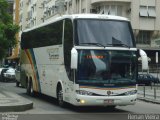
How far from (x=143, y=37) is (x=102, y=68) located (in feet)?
132

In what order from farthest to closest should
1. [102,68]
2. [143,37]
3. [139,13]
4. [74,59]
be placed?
[143,37] → [139,13] → [102,68] → [74,59]

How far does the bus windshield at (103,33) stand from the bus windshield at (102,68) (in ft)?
1.37

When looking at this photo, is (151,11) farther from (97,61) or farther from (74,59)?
(74,59)

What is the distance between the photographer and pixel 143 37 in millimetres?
57000

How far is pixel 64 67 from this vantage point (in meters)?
19.1

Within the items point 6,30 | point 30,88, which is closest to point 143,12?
point 6,30

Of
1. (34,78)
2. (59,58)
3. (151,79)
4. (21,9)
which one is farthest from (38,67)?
(21,9)

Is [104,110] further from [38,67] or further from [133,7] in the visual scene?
[133,7]

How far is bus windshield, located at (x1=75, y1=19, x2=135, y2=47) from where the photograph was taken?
17812 millimetres

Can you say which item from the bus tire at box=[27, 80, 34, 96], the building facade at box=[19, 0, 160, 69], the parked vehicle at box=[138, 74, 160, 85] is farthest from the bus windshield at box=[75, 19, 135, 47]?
the building facade at box=[19, 0, 160, 69]

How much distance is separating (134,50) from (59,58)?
3.45m

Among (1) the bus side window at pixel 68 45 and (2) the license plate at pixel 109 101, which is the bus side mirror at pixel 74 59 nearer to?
(1) the bus side window at pixel 68 45

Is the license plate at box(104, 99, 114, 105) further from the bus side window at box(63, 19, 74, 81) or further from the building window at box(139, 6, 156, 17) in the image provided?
the building window at box(139, 6, 156, 17)

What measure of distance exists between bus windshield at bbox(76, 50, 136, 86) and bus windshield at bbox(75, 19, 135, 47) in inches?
16.4
